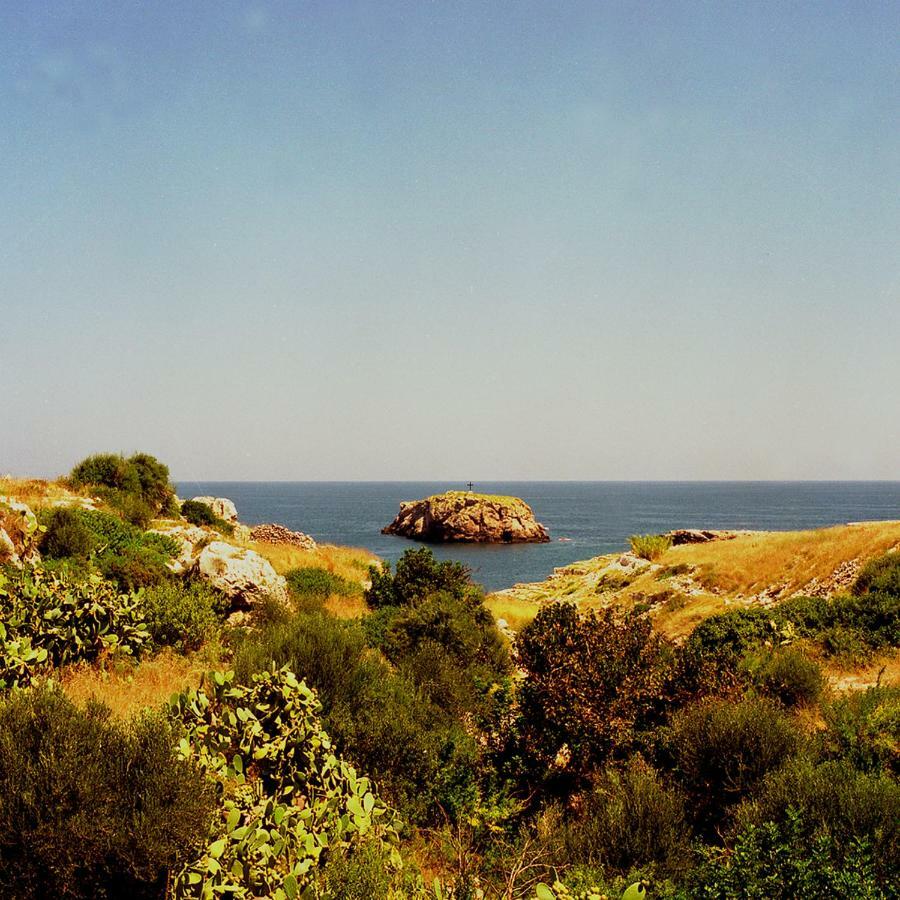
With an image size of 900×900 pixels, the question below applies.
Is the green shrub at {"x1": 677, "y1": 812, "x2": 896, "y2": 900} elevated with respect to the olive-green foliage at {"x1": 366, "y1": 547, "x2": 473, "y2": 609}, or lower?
elevated

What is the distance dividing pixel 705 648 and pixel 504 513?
284 feet

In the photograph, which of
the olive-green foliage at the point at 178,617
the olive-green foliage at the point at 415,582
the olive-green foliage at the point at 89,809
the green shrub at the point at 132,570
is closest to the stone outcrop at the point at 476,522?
the olive-green foliage at the point at 415,582

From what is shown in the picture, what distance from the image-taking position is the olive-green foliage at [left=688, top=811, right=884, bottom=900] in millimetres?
4867

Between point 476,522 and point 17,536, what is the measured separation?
89505mm

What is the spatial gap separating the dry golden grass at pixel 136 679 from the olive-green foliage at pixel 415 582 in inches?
347

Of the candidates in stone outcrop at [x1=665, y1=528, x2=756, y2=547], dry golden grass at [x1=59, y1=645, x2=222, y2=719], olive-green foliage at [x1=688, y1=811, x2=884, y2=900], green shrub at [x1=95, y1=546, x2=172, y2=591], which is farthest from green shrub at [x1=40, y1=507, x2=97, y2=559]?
stone outcrop at [x1=665, y1=528, x2=756, y2=547]

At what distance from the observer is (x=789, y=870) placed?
513cm

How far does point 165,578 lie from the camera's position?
14281mm

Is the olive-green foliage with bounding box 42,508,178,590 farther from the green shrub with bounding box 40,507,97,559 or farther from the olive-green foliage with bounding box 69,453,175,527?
the olive-green foliage with bounding box 69,453,175,527

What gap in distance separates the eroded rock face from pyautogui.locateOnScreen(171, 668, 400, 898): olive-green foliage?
27.2 feet

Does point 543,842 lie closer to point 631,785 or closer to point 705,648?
point 631,785

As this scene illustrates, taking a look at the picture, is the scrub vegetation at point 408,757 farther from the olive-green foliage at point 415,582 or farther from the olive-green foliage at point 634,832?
the olive-green foliage at point 415,582

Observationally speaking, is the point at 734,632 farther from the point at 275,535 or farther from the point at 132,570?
the point at 275,535

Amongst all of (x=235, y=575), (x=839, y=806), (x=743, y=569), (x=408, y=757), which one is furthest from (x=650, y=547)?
(x=839, y=806)
